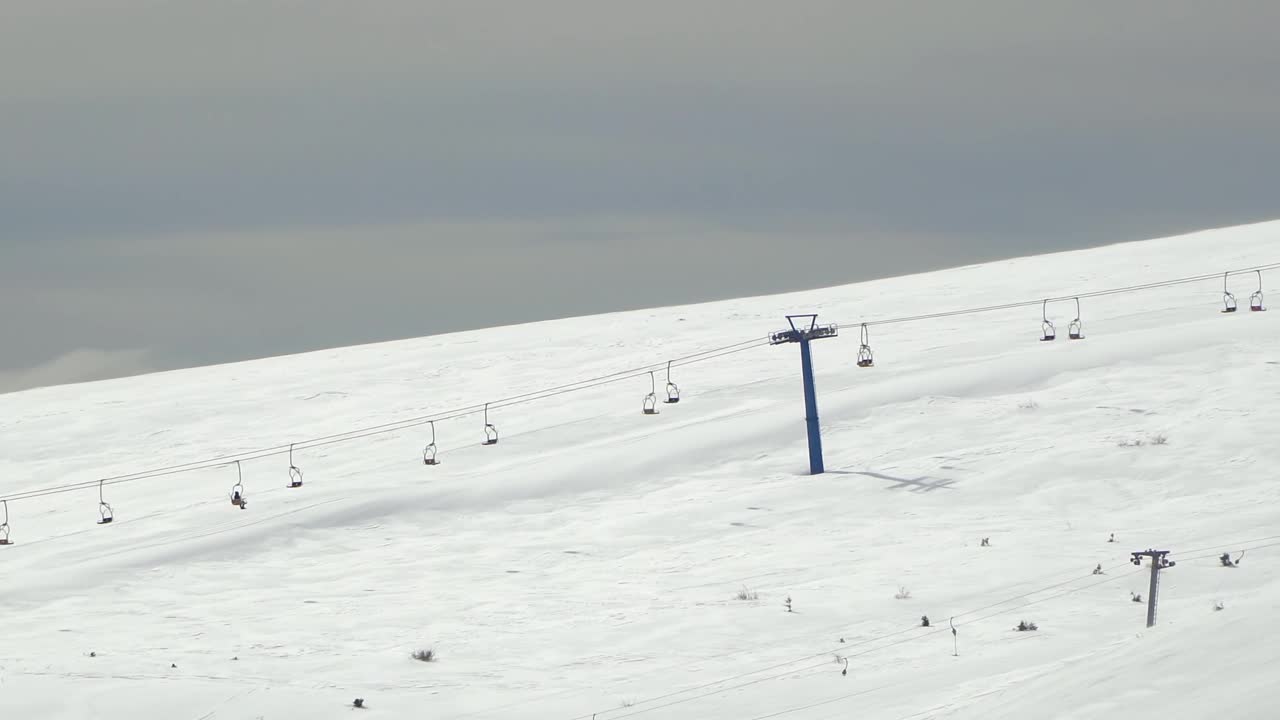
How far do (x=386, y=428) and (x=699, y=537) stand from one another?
16.2 meters

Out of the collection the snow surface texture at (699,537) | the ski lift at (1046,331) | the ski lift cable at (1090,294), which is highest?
the ski lift cable at (1090,294)

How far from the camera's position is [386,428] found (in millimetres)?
42281

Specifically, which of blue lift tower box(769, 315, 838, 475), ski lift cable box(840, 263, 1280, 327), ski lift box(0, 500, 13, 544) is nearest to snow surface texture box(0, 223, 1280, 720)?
ski lift box(0, 500, 13, 544)

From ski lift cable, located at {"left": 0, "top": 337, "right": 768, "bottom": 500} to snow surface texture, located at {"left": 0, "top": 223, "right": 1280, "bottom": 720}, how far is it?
679 mm

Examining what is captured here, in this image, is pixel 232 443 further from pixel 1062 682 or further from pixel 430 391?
pixel 1062 682

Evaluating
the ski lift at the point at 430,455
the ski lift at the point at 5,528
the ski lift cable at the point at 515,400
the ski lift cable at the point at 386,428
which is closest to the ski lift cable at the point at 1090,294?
the ski lift cable at the point at 515,400

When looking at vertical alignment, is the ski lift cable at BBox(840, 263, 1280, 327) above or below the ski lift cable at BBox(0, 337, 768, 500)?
above

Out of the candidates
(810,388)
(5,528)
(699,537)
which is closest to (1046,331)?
(810,388)

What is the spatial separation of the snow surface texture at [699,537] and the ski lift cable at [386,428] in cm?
68

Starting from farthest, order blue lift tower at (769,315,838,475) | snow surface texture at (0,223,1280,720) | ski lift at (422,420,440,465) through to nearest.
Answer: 1. ski lift at (422,420,440,465)
2. blue lift tower at (769,315,838,475)
3. snow surface texture at (0,223,1280,720)

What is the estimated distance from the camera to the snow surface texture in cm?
1920

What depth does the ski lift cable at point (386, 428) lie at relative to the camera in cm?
3956

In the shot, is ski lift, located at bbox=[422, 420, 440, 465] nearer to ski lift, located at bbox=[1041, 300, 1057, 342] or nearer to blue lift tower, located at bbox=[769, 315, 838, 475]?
blue lift tower, located at bbox=[769, 315, 838, 475]

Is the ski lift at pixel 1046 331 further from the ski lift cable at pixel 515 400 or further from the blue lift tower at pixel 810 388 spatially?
the blue lift tower at pixel 810 388
